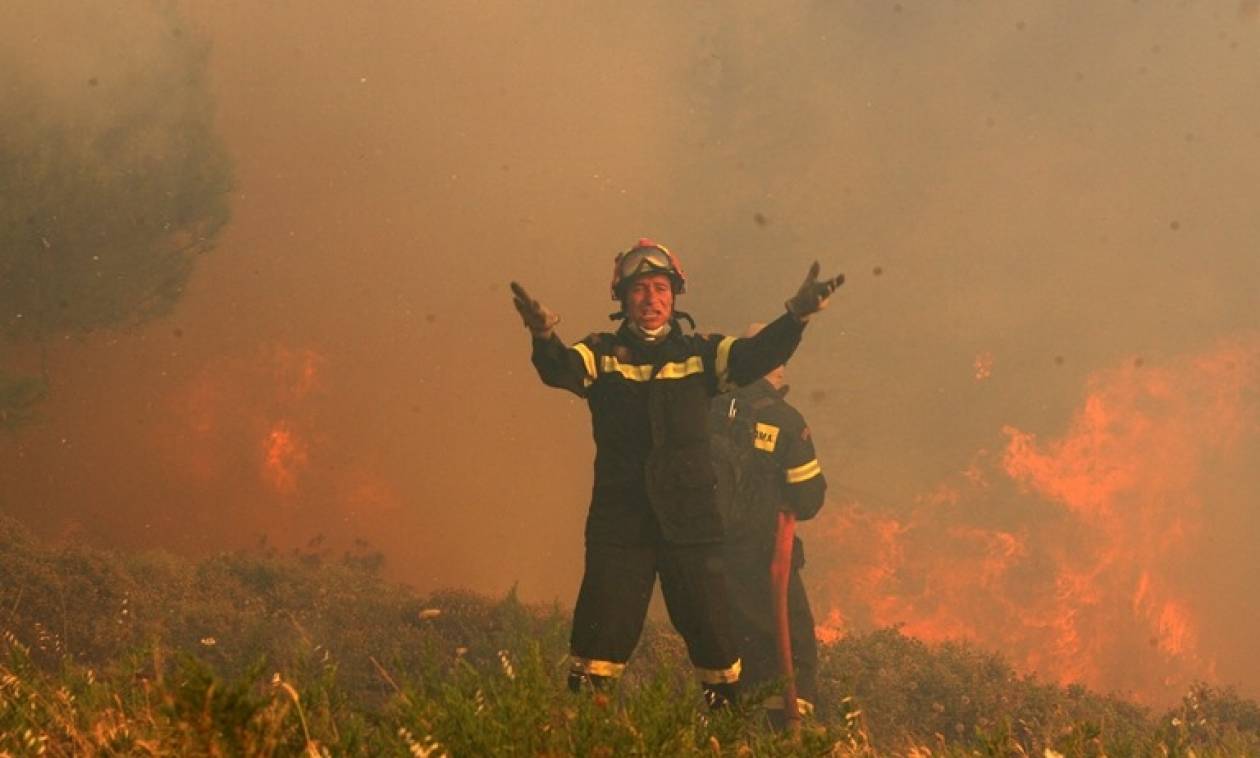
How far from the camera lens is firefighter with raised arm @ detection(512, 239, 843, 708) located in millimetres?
4723

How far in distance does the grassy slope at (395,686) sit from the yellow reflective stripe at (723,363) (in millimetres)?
1518

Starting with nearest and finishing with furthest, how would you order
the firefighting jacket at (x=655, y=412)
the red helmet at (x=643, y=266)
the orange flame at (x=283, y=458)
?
the firefighting jacket at (x=655, y=412) < the red helmet at (x=643, y=266) < the orange flame at (x=283, y=458)

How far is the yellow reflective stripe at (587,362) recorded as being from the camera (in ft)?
16.3

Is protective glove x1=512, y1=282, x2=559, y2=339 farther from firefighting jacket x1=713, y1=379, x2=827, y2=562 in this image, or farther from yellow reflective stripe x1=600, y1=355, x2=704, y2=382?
firefighting jacket x1=713, y1=379, x2=827, y2=562

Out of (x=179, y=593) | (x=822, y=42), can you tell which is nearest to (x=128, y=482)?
(x=179, y=593)

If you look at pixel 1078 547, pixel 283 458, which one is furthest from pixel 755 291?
pixel 283 458

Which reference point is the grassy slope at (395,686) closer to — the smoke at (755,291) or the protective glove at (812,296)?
the protective glove at (812,296)

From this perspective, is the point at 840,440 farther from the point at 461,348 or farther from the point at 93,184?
the point at 93,184

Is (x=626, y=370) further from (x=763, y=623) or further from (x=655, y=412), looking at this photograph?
(x=763, y=623)

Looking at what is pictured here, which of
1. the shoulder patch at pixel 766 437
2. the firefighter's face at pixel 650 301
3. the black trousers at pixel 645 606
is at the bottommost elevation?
the black trousers at pixel 645 606

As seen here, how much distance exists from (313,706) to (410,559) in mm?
24435

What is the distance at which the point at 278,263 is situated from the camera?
3666cm

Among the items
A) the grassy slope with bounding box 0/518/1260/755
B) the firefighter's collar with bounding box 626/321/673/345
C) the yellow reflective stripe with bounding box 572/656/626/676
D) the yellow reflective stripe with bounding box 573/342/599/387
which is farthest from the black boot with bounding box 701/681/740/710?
the firefighter's collar with bounding box 626/321/673/345

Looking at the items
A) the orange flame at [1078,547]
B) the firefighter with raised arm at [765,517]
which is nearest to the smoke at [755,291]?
the orange flame at [1078,547]
